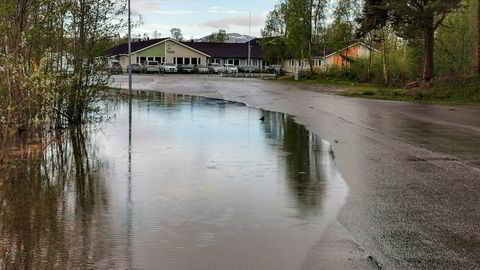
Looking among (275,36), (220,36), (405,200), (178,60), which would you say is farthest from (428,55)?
(220,36)

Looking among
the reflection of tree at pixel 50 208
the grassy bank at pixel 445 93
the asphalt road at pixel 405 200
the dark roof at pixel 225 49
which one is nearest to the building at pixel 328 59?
the dark roof at pixel 225 49

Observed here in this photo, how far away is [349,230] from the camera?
631cm

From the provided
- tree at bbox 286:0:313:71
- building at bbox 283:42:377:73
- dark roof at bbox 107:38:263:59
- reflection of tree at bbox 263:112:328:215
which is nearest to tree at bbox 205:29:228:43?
dark roof at bbox 107:38:263:59

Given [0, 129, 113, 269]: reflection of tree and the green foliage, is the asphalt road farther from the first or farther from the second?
the green foliage

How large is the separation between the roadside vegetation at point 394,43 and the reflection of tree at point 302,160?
1742 cm

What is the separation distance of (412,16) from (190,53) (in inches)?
2600

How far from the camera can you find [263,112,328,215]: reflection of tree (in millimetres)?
7864

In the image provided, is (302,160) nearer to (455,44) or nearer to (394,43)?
(455,44)

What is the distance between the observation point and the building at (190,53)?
92250mm

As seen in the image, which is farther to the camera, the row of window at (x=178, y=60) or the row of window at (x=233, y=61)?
the row of window at (x=233, y=61)

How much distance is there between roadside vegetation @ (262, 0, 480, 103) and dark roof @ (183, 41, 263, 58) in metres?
12.5

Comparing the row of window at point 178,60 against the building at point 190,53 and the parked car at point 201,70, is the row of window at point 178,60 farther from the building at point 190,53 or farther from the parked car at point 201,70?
the parked car at point 201,70

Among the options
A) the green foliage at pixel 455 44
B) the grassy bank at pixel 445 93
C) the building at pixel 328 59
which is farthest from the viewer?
the building at pixel 328 59

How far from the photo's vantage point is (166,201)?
7.52 meters
